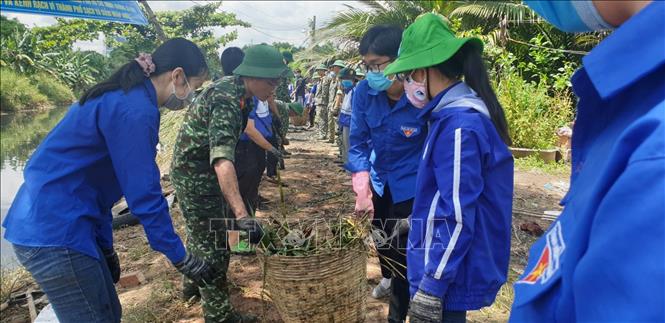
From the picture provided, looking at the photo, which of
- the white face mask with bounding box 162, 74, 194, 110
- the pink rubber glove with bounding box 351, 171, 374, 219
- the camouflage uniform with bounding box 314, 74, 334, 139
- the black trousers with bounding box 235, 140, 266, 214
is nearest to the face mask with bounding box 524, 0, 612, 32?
the white face mask with bounding box 162, 74, 194, 110

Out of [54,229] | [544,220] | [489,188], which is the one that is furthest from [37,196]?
[544,220]

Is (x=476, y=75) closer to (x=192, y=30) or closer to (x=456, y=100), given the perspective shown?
(x=456, y=100)

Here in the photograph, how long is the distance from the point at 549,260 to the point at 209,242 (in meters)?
2.62

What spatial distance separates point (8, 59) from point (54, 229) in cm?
3042

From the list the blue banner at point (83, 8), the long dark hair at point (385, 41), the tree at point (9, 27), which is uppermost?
the tree at point (9, 27)

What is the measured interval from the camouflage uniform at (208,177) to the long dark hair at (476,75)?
136 centimetres

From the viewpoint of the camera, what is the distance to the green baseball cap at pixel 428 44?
1.84m

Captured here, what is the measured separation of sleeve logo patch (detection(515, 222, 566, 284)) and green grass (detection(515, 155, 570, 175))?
24.1ft

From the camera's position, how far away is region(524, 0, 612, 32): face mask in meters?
0.77

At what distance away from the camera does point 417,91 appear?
6.73ft

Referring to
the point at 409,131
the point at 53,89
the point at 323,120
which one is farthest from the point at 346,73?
the point at 53,89

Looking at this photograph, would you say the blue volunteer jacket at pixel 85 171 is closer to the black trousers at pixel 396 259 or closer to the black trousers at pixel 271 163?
the black trousers at pixel 396 259

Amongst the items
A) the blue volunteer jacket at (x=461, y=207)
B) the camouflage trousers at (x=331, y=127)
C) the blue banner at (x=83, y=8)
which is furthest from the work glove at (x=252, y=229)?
the camouflage trousers at (x=331, y=127)

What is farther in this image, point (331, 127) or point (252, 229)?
point (331, 127)
